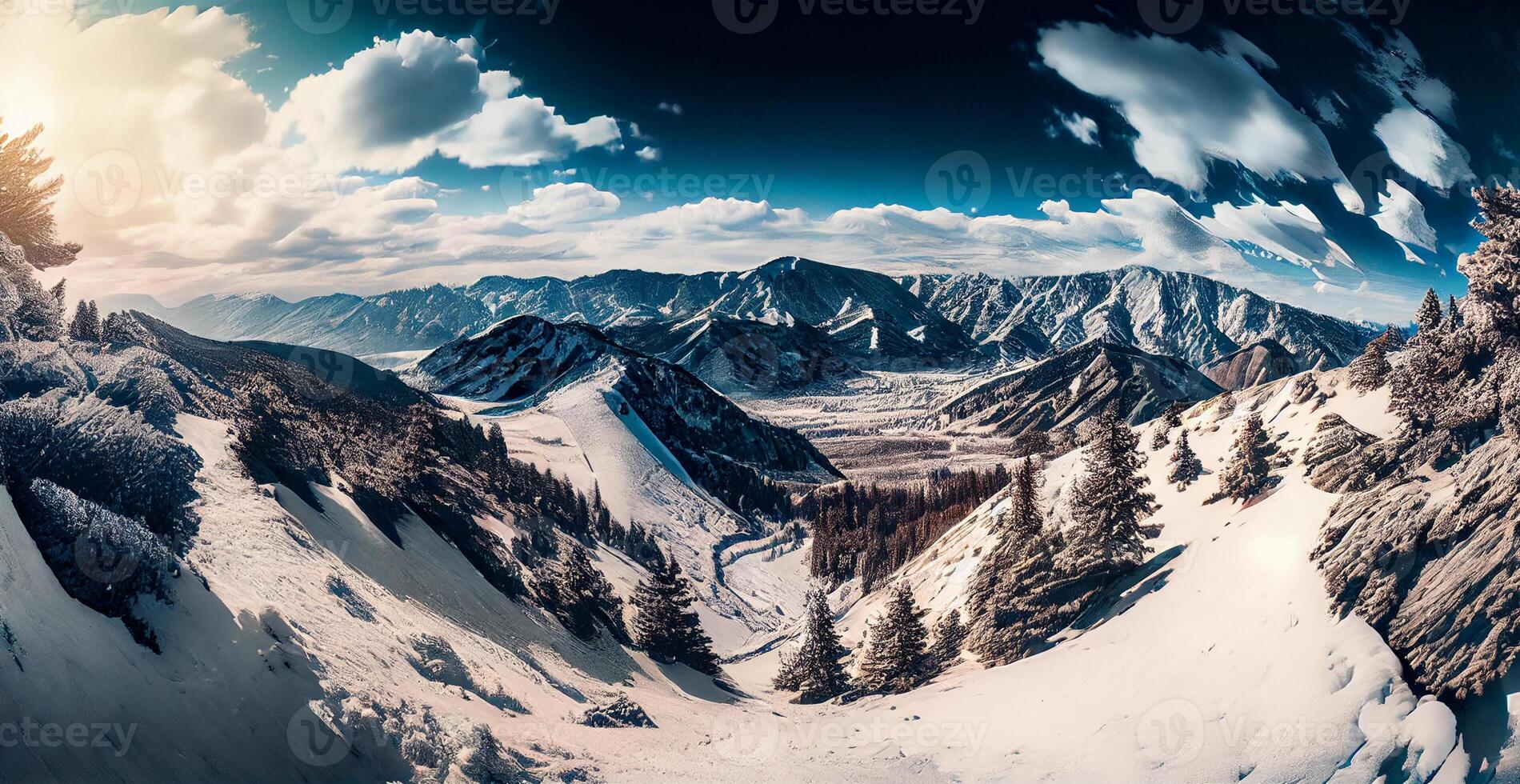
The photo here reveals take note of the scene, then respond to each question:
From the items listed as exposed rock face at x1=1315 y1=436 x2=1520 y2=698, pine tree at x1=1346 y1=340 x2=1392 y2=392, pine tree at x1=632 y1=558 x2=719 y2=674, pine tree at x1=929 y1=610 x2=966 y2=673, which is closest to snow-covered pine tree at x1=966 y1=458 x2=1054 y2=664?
pine tree at x1=929 y1=610 x2=966 y2=673

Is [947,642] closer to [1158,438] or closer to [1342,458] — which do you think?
[1342,458]

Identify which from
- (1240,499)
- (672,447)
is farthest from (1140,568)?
(672,447)

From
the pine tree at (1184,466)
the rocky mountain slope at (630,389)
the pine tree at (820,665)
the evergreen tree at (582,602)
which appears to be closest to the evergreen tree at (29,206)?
the evergreen tree at (582,602)

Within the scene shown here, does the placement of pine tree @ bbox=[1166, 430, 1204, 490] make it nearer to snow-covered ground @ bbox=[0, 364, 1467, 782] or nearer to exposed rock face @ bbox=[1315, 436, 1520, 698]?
snow-covered ground @ bbox=[0, 364, 1467, 782]

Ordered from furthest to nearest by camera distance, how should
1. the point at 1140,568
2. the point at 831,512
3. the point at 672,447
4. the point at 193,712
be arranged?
the point at 672,447
the point at 831,512
the point at 1140,568
the point at 193,712

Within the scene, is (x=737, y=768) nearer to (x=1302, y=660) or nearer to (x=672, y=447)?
(x=1302, y=660)

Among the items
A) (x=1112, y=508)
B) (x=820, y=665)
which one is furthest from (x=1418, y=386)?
(x=820, y=665)

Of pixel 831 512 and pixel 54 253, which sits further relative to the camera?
pixel 831 512

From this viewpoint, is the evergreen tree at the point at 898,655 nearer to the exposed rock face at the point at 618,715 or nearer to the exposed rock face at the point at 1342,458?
the exposed rock face at the point at 618,715
